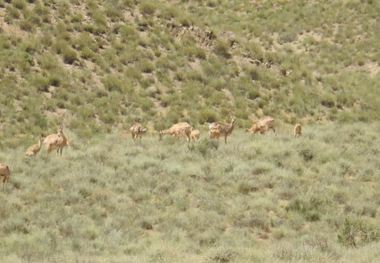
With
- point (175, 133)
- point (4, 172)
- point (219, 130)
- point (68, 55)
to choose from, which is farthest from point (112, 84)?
point (4, 172)

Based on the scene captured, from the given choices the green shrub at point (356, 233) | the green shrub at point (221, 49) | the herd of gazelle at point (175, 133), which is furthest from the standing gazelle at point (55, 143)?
the green shrub at point (221, 49)

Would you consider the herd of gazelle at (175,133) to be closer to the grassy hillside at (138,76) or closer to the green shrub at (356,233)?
the grassy hillside at (138,76)

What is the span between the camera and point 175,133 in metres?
20.2

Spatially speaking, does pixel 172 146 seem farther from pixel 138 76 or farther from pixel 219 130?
pixel 138 76

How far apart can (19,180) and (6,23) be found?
39.4ft

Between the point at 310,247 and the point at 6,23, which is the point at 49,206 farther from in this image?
the point at 6,23

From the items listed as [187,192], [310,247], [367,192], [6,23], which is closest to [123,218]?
[187,192]

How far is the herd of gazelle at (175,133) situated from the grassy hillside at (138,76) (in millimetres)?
1519

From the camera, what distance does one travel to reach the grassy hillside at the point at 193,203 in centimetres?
1120

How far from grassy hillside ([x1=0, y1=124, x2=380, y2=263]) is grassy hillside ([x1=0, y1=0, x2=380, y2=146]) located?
2641mm

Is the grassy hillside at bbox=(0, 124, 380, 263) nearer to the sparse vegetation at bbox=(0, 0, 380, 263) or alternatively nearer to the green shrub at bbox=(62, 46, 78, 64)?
the sparse vegetation at bbox=(0, 0, 380, 263)

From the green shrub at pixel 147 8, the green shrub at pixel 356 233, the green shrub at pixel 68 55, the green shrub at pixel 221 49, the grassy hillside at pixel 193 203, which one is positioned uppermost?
the green shrub at pixel 147 8

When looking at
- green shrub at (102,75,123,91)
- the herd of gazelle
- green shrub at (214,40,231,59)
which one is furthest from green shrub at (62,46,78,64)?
green shrub at (214,40,231,59)

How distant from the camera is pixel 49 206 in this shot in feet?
44.2
